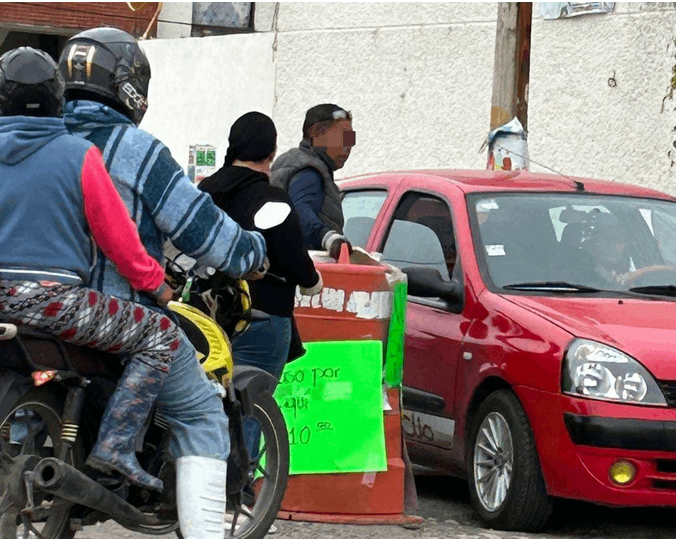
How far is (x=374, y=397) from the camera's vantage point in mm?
6688

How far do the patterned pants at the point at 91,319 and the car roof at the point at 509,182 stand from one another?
3.34 meters

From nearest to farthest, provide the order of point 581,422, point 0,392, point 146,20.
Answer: point 0,392 < point 581,422 < point 146,20

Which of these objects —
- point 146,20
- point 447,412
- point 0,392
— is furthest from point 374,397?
point 146,20

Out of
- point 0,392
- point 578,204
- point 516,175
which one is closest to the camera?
point 0,392

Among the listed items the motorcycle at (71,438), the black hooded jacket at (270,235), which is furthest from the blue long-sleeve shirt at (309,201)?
the motorcycle at (71,438)

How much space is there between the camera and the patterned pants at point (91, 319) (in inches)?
177

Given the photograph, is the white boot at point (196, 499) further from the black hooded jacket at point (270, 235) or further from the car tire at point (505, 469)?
the car tire at point (505, 469)

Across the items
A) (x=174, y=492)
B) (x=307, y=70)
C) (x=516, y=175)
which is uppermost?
(x=307, y=70)

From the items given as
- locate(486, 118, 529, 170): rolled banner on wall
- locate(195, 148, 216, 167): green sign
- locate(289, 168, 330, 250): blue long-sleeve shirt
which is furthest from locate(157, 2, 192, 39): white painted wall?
locate(289, 168, 330, 250): blue long-sleeve shirt

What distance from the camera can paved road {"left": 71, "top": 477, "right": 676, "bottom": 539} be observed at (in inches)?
252

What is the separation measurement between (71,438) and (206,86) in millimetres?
15670

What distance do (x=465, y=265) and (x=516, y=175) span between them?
1.15m

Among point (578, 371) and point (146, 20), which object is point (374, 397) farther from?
point (146, 20)

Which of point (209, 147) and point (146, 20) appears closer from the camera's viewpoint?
point (209, 147)
